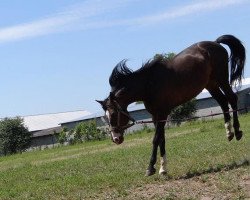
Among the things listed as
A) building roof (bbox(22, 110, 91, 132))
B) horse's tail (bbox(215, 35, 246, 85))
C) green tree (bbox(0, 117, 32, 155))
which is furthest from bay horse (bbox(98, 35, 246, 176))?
building roof (bbox(22, 110, 91, 132))

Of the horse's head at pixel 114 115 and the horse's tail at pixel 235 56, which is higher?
the horse's tail at pixel 235 56

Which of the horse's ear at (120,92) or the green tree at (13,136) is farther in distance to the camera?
the green tree at (13,136)

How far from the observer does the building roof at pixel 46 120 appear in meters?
84.2

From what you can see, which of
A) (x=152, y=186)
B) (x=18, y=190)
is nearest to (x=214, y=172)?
(x=152, y=186)

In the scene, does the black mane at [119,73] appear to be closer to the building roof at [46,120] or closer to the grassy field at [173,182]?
the grassy field at [173,182]

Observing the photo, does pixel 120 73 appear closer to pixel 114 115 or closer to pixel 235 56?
pixel 114 115

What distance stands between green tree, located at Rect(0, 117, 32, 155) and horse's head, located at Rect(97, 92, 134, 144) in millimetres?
49356

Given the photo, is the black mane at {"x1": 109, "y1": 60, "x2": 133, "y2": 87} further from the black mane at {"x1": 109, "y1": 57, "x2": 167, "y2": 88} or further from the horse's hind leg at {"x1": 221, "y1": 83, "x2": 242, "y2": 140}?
the horse's hind leg at {"x1": 221, "y1": 83, "x2": 242, "y2": 140}

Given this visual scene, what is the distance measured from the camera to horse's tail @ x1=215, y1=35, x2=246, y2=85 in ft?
35.4

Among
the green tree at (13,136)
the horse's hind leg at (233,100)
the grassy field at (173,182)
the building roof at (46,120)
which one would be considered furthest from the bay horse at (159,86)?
the building roof at (46,120)

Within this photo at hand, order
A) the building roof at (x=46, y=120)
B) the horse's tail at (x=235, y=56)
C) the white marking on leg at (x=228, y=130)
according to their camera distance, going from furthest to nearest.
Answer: the building roof at (x=46, y=120) → the horse's tail at (x=235, y=56) → the white marking on leg at (x=228, y=130)

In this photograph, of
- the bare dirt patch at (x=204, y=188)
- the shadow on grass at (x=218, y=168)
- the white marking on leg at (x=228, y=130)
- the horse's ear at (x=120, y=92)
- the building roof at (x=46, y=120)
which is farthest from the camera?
the building roof at (x=46, y=120)

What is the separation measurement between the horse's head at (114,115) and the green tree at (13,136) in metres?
49.4

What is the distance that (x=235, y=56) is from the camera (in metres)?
10.8
